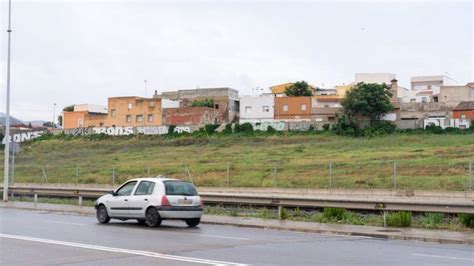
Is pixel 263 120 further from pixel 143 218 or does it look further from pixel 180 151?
pixel 143 218

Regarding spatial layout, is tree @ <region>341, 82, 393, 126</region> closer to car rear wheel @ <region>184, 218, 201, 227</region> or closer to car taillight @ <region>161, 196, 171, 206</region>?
car rear wheel @ <region>184, 218, 201, 227</region>

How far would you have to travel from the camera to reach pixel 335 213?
21.4m

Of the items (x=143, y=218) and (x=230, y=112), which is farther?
(x=230, y=112)

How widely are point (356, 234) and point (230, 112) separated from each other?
271 feet

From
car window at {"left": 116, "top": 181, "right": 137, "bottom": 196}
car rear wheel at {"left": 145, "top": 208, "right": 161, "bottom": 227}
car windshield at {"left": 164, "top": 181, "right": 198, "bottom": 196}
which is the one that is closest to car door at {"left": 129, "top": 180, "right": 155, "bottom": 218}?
car rear wheel at {"left": 145, "top": 208, "right": 161, "bottom": 227}

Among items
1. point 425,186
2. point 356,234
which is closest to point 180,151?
point 425,186

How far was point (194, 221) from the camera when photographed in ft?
65.0

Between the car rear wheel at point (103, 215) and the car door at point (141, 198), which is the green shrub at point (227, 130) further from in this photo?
the car door at point (141, 198)

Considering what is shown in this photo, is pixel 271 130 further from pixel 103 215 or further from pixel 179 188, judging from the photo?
pixel 179 188

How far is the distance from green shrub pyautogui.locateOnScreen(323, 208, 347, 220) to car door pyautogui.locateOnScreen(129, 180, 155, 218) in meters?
6.05

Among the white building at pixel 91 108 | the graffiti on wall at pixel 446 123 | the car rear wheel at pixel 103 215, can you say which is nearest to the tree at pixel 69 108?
the white building at pixel 91 108

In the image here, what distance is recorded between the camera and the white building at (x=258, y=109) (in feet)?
299

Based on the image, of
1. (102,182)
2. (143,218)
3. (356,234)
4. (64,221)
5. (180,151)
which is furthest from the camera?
(180,151)

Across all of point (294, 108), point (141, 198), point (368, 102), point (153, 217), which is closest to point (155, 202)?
point (153, 217)
